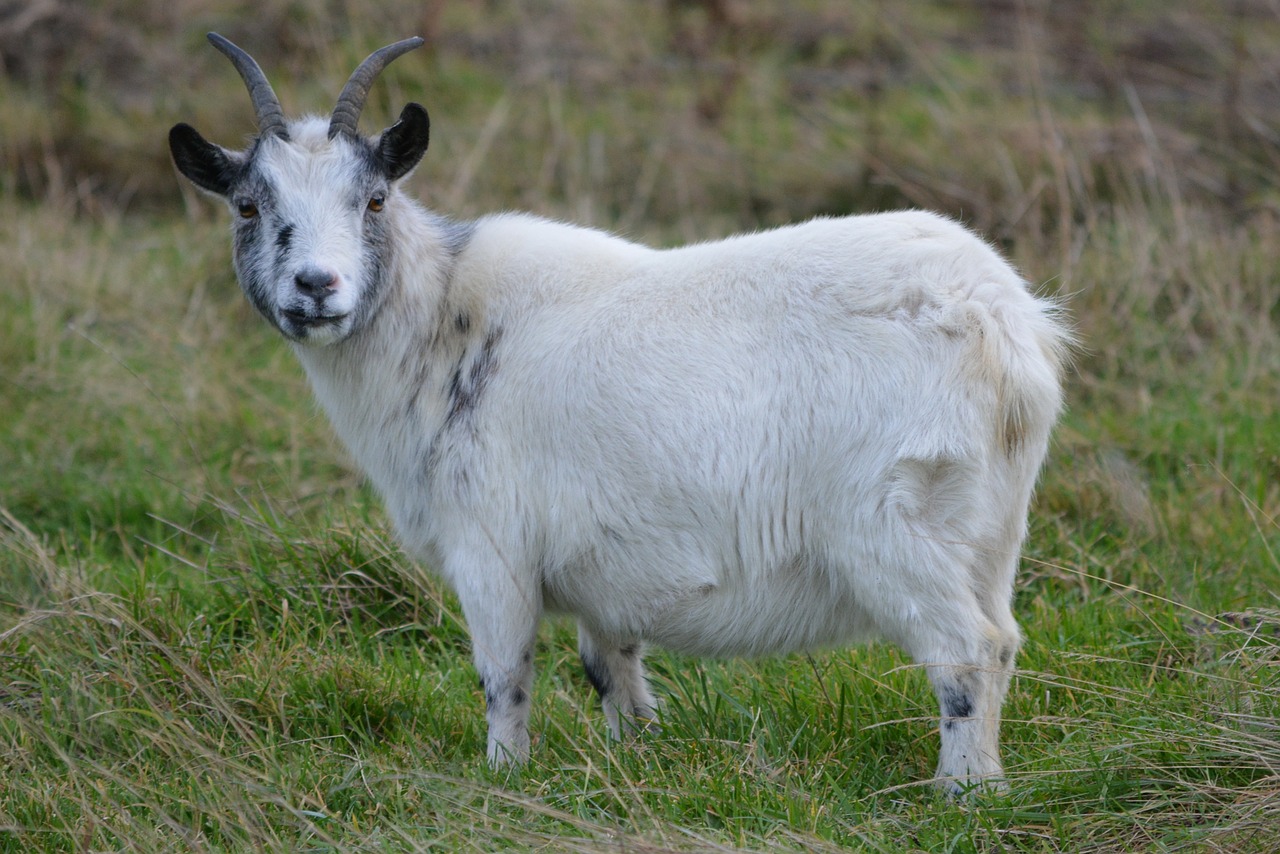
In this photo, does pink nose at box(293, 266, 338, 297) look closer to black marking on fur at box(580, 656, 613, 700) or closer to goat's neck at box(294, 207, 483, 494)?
goat's neck at box(294, 207, 483, 494)

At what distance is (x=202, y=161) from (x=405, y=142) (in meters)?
0.67

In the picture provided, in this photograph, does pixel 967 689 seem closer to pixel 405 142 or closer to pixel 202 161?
pixel 405 142

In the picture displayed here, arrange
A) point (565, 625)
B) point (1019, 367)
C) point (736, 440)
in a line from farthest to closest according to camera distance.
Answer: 1. point (565, 625)
2. point (736, 440)
3. point (1019, 367)

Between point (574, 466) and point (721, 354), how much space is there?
0.55 meters

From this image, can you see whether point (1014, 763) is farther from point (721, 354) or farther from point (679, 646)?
point (721, 354)

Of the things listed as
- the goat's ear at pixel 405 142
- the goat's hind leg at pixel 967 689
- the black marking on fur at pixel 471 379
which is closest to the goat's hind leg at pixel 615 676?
the black marking on fur at pixel 471 379

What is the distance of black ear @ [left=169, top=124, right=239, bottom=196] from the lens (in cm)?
421

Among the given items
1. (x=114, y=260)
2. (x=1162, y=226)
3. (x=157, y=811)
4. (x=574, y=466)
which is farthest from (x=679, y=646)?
(x=114, y=260)

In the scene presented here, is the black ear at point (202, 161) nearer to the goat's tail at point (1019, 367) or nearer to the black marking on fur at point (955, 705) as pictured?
the goat's tail at point (1019, 367)

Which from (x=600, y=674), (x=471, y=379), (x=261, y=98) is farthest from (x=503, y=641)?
(x=261, y=98)

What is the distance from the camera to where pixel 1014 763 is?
3773 mm

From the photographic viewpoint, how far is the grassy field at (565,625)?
11.5 feet

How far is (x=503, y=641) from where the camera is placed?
3.91m

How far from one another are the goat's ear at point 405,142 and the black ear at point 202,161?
488mm
